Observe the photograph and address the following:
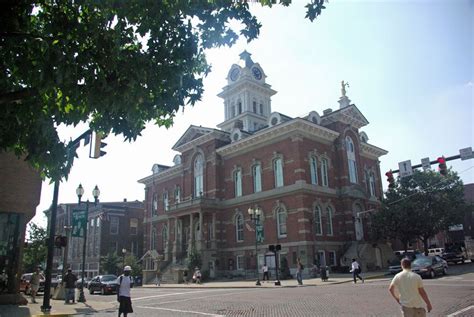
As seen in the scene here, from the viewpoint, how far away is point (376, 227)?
3966cm

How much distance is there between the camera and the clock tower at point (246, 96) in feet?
179

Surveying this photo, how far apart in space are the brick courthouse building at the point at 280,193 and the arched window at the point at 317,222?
0.10m

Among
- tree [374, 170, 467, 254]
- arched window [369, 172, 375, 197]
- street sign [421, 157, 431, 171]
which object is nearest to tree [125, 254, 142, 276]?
tree [374, 170, 467, 254]

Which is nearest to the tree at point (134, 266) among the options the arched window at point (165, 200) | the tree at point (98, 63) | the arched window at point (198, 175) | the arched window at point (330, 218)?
the arched window at point (165, 200)

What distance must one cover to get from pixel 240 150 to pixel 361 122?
13.5m

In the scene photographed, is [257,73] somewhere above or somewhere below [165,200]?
above

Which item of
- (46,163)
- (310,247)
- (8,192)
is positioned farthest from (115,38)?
(310,247)

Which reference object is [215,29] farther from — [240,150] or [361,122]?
[361,122]

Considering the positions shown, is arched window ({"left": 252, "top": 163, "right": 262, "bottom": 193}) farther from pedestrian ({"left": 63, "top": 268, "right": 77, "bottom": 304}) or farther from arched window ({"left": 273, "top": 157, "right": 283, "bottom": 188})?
pedestrian ({"left": 63, "top": 268, "right": 77, "bottom": 304})

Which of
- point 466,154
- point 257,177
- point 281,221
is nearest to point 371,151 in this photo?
point 257,177

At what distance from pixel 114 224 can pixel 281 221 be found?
127ft

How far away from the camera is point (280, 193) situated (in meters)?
38.5

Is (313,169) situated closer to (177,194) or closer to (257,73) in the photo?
(177,194)

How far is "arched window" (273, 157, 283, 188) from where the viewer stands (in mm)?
39459
